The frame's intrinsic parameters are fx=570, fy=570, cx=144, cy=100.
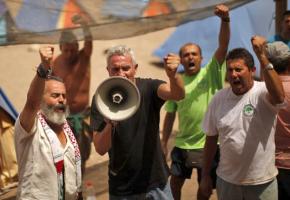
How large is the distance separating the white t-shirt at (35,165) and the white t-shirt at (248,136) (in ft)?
3.80

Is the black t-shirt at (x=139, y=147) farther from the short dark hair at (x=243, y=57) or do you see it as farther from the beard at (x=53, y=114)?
the short dark hair at (x=243, y=57)

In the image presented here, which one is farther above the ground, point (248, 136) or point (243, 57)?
point (243, 57)

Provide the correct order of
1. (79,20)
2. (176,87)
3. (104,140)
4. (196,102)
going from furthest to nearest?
1. (196,102)
2. (79,20)
3. (104,140)
4. (176,87)

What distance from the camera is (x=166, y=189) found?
154 inches

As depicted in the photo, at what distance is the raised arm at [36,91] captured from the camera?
11.0 feet

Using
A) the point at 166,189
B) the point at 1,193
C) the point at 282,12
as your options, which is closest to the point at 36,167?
the point at 166,189

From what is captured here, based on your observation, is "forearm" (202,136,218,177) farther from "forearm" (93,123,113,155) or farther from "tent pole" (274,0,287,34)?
"tent pole" (274,0,287,34)

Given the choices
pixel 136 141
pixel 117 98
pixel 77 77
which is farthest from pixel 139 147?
pixel 77 77

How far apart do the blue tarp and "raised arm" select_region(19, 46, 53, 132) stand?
6236 mm

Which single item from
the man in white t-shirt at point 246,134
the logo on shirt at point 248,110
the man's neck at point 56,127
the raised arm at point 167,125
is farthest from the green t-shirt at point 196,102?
the man's neck at point 56,127

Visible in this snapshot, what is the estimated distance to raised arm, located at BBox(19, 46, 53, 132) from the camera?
11.0 feet

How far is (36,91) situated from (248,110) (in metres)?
1.44

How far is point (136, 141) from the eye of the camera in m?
3.79

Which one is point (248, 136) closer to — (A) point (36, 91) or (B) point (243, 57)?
(B) point (243, 57)
